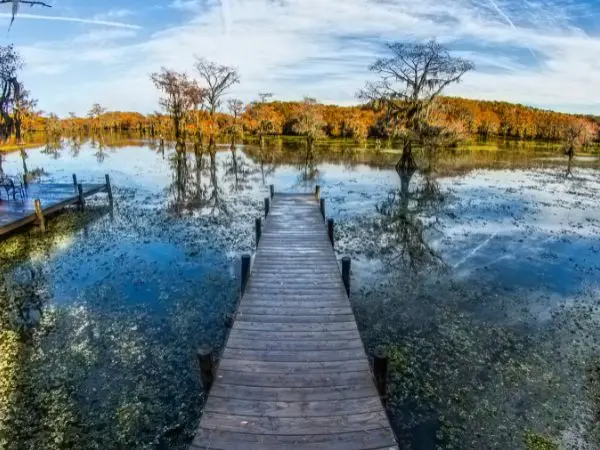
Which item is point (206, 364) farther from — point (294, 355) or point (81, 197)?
point (81, 197)

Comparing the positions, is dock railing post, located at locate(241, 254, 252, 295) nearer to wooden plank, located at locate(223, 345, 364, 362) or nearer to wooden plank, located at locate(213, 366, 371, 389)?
wooden plank, located at locate(223, 345, 364, 362)

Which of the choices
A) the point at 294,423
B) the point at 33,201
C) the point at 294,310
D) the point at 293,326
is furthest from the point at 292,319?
the point at 33,201

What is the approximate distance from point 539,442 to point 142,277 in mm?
11070

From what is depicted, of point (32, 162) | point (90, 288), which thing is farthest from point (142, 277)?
point (32, 162)

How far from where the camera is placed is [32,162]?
138ft

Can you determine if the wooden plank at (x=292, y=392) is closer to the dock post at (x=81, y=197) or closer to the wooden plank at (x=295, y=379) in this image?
the wooden plank at (x=295, y=379)

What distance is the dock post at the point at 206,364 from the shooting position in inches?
220

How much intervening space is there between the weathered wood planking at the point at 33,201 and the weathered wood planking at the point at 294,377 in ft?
41.8

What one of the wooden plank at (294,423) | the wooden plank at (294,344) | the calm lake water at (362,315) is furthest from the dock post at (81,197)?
the wooden plank at (294,423)

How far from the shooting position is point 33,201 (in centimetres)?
1906

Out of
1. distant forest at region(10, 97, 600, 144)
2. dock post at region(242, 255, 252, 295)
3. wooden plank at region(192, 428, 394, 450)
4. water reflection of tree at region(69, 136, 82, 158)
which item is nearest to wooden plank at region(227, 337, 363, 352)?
wooden plank at region(192, 428, 394, 450)

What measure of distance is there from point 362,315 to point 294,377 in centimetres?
476

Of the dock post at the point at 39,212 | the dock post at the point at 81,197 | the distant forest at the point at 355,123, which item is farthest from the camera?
the distant forest at the point at 355,123

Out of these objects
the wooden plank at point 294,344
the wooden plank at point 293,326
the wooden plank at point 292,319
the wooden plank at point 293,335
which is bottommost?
the wooden plank at point 294,344
